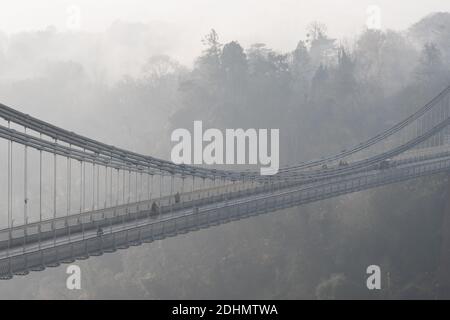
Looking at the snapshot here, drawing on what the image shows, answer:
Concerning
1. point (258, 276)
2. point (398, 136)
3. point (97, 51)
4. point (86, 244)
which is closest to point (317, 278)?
point (258, 276)

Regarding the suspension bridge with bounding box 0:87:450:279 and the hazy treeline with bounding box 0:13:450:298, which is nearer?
the suspension bridge with bounding box 0:87:450:279

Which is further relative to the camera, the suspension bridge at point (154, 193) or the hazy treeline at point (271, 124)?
the hazy treeline at point (271, 124)

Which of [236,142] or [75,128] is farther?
[75,128]

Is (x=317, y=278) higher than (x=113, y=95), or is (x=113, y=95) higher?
(x=113, y=95)

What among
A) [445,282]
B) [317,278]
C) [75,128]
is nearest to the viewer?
[445,282]

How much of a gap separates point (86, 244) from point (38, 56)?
338ft

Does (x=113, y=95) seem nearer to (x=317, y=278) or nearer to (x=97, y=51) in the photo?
(x=97, y=51)

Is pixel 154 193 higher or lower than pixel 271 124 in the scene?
lower

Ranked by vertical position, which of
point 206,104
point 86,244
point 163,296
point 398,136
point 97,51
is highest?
point 97,51

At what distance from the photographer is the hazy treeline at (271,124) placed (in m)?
68.8

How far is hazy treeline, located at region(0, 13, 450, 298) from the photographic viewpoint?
6875 centimetres

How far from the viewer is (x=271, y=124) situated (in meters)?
86.4

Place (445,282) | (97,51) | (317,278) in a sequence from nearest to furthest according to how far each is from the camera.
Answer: (445,282) < (317,278) < (97,51)

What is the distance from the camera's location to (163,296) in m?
73.3
